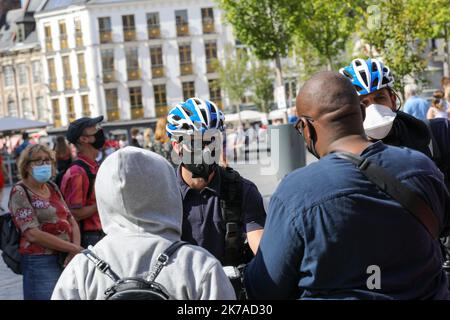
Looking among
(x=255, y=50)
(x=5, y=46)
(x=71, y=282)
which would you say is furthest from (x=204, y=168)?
(x=5, y=46)

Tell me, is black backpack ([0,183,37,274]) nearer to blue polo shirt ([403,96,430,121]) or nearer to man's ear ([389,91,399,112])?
man's ear ([389,91,399,112])

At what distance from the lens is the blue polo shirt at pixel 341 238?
2.72m

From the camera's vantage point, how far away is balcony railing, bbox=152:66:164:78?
74.7m

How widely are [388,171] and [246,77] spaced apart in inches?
2647

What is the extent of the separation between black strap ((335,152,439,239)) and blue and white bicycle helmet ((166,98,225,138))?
1.82 metres

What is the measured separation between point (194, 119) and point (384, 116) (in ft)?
3.26

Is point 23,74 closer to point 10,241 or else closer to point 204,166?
point 10,241

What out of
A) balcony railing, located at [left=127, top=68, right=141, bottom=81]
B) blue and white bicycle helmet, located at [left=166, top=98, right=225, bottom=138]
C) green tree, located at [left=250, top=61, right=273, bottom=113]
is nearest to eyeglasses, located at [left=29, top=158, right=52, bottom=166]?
blue and white bicycle helmet, located at [left=166, top=98, right=225, bottom=138]

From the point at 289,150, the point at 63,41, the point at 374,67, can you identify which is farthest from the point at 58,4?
the point at 374,67

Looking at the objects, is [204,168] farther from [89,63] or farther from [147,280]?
[89,63]

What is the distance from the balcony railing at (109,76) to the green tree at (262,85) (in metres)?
12.5

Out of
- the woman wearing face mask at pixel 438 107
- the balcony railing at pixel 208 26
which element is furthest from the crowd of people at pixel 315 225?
the balcony railing at pixel 208 26

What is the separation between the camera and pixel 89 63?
7444 centimetres

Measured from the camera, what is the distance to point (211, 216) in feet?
13.9
